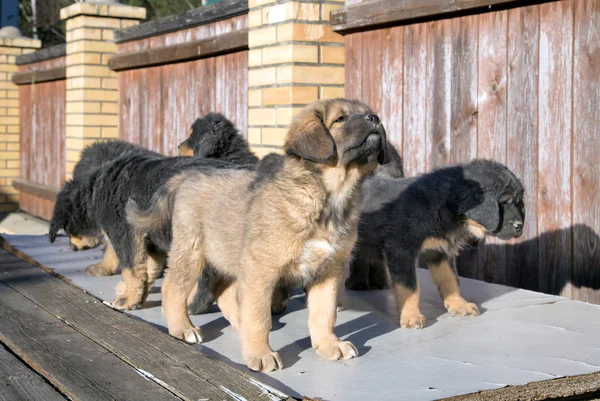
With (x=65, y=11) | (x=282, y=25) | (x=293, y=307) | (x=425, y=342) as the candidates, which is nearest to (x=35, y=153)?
(x=65, y=11)

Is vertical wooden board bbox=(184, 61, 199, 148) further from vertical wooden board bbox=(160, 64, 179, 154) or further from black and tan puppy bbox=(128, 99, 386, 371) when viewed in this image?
black and tan puppy bbox=(128, 99, 386, 371)

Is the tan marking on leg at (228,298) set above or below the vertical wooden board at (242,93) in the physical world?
below

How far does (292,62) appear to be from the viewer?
7.08 m

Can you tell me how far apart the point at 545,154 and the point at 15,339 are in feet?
12.1

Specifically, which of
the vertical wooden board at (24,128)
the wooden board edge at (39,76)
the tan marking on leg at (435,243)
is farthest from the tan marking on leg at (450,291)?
the vertical wooden board at (24,128)

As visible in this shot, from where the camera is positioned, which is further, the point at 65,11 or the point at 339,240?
the point at 65,11

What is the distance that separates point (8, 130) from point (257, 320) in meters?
14.1

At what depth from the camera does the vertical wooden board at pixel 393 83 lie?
670 centimetres

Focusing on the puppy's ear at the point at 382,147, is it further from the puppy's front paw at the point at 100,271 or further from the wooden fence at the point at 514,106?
the puppy's front paw at the point at 100,271

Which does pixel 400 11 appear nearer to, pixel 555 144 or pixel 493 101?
pixel 493 101

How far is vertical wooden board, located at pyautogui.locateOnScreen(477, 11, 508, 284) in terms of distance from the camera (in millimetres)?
5770

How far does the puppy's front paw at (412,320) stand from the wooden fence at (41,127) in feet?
32.8

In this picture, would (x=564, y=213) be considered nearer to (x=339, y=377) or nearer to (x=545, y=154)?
(x=545, y=154)

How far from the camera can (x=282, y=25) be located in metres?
7.23
